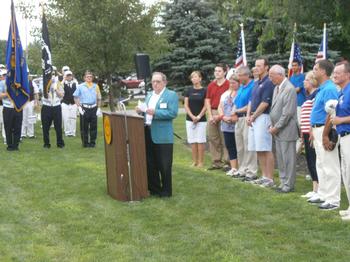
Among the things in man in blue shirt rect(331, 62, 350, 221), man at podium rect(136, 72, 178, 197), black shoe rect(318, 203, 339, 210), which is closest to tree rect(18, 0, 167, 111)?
man at podium rect(136, 72, 178, 197)

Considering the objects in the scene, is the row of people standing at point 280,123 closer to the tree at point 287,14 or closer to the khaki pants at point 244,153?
the khaki pants at point 244,153

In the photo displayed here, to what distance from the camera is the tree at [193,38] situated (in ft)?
96.7

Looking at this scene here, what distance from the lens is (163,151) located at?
29.8 ft

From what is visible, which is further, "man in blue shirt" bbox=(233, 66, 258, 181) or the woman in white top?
the woman in white top

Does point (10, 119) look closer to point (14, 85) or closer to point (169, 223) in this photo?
point (14, 85)

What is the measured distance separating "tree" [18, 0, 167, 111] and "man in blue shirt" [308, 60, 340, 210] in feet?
42.6

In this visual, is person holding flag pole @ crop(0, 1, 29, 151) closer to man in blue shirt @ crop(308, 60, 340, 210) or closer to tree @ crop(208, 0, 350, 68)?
tree @ crop(208, 0, 350, 68)

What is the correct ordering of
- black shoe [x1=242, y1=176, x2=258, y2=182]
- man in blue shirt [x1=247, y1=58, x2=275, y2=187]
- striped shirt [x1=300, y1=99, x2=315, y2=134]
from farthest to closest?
black shoe [x1=242, y1=176, x2=258, y2=182], man in blue shirt [x1=247, y1=58, x2=275, y2=187], striped shirt [x1=300, y1=99, x2=315, y2=134]

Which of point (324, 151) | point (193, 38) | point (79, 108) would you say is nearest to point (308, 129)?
point (324, 151)

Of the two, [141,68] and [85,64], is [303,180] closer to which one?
[141,68]

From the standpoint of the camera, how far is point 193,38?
29641mm

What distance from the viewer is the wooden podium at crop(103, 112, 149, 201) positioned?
8719 mm

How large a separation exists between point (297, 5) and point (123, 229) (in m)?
6.83

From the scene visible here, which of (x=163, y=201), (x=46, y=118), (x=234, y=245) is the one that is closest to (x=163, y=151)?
(x=163, y=201)
